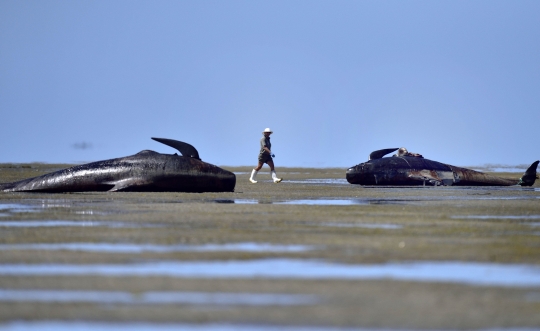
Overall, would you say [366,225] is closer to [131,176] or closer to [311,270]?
[311,270]

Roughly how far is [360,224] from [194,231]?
94.3 inches

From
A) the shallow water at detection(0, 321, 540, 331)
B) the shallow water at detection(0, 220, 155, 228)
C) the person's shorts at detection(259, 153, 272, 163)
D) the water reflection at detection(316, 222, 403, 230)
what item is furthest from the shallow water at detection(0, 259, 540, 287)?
the person's shorts at detection(259, 153, 272, 163)

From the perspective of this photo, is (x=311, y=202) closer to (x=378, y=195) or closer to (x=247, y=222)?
(x=378, y=195)

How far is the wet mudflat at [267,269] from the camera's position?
20.3ft

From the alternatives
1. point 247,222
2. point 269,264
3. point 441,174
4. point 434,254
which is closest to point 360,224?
point 247,222

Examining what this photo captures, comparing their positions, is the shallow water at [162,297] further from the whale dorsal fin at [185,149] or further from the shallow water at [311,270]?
the whale dorsal fin at [185,149]

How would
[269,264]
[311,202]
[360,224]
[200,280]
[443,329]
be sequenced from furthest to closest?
[311,202] < [360,224] < [269,264] < [200,280] < [443,329]

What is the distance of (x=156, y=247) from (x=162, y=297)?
3.04 meters

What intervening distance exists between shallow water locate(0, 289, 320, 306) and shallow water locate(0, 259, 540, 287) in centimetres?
86

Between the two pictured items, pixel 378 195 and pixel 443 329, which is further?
pixel 378 195

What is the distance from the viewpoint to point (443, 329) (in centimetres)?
575

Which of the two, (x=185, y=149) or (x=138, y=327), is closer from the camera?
(x=138, y=327)

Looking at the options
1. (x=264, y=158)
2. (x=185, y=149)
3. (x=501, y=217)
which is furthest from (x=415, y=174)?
(x=501, y=217)

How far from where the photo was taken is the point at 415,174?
1049 inches
